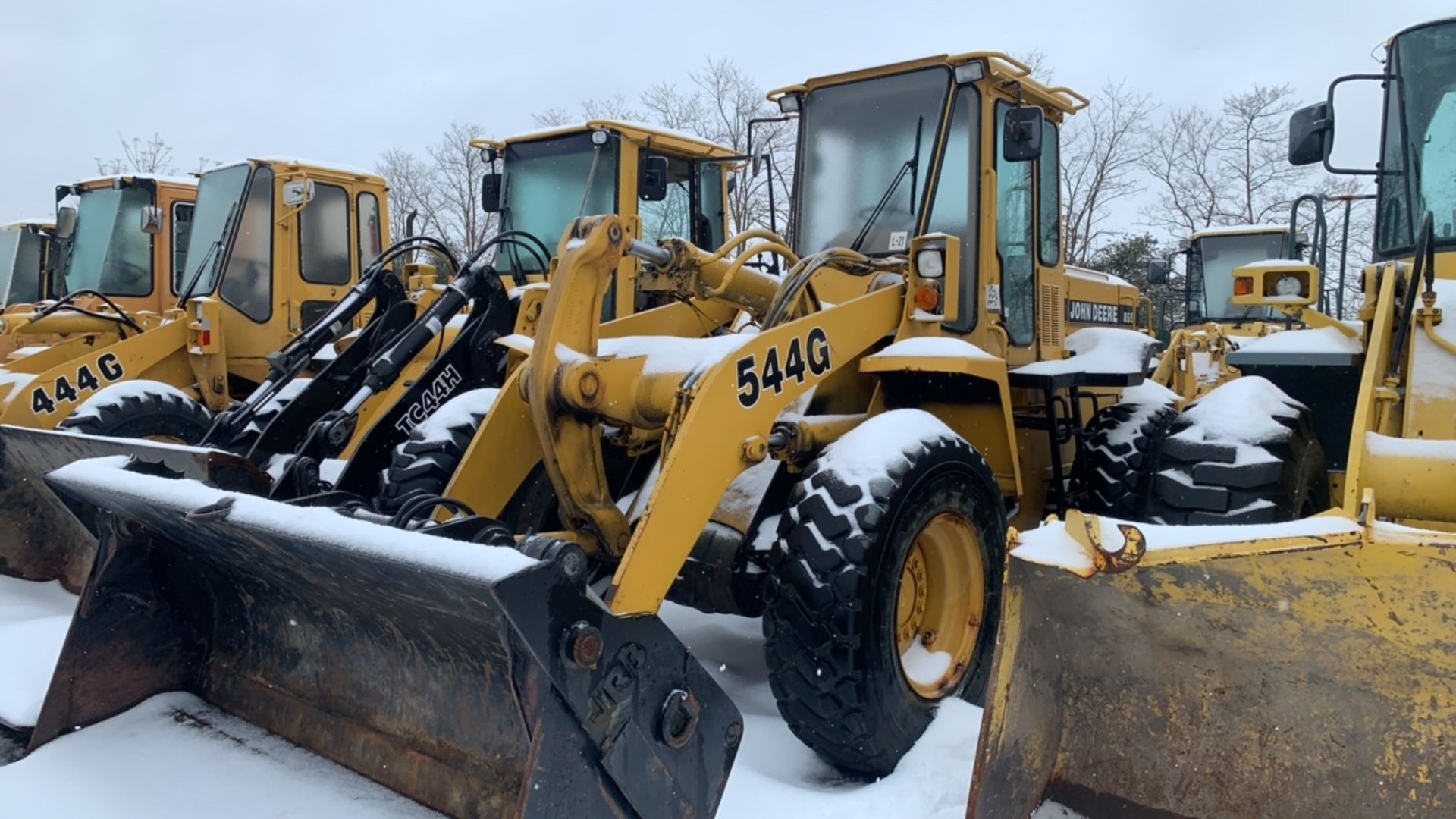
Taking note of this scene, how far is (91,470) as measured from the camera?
3971 millimetres

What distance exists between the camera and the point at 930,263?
4707mm

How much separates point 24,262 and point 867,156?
1269cm

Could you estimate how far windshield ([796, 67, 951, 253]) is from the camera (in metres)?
5.10

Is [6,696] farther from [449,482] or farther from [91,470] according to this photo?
[449,482]

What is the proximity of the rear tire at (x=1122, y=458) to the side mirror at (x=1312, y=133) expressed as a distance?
5.18 ft

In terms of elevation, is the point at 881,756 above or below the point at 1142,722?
below

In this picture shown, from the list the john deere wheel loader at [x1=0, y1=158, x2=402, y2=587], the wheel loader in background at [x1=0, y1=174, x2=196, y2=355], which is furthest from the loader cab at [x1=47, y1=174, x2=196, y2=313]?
the john deere wheel loader at [x1=0, y1=158, x2=402, y2=587]

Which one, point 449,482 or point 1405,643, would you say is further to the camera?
point 449,482

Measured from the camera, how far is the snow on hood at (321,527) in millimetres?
2717

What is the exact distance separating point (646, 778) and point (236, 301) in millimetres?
7253

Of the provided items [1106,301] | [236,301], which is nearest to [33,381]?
[236,301]

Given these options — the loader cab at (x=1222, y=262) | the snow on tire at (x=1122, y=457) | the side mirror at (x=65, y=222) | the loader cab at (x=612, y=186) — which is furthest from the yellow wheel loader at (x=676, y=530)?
the loader cab at (x=1222, y=262)

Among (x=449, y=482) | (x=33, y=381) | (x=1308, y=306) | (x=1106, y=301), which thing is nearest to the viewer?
(x=449, y=482)

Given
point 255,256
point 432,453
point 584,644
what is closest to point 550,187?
point 255,256
